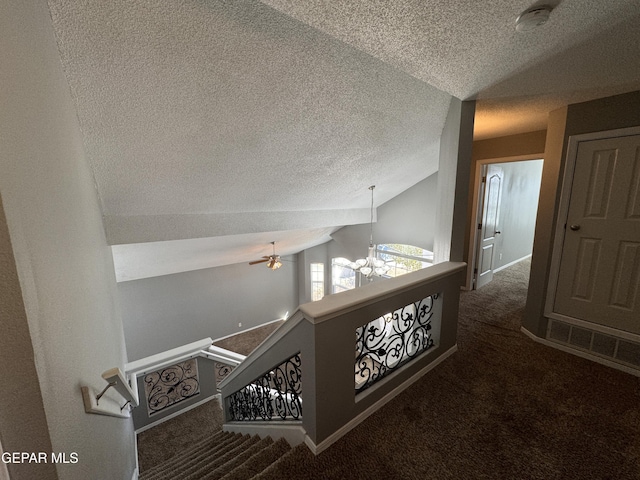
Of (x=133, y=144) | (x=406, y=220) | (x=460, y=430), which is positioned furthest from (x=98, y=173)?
(x=406, y=220)

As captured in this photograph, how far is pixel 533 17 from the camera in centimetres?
118

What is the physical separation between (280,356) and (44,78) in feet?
5.64

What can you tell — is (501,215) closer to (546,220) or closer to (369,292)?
(546,220)

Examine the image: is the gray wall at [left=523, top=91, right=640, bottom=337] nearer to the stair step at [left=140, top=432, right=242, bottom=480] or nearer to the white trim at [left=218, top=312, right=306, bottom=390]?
the white trim at [left=218, top=312, right=306, bottom=390]

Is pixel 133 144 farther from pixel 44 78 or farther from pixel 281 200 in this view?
pixel 281 200

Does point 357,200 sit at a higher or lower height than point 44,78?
lower

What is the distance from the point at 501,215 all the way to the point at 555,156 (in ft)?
7.75

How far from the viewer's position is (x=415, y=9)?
1.18 m

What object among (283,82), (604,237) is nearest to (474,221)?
(604,237)

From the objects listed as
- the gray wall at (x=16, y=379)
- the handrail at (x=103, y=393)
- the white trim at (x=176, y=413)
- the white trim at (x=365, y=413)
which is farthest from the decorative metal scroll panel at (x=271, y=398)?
the white trim at (x=176, y=413)

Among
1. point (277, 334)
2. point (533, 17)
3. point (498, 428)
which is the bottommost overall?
point (498, 428)

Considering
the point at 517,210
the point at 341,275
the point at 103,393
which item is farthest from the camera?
the point at 341,275

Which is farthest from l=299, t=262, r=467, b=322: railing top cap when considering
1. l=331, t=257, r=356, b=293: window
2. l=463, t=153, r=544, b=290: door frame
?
l=331, t=257, r=356, b=293: window

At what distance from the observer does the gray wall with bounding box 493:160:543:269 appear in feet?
15.3
